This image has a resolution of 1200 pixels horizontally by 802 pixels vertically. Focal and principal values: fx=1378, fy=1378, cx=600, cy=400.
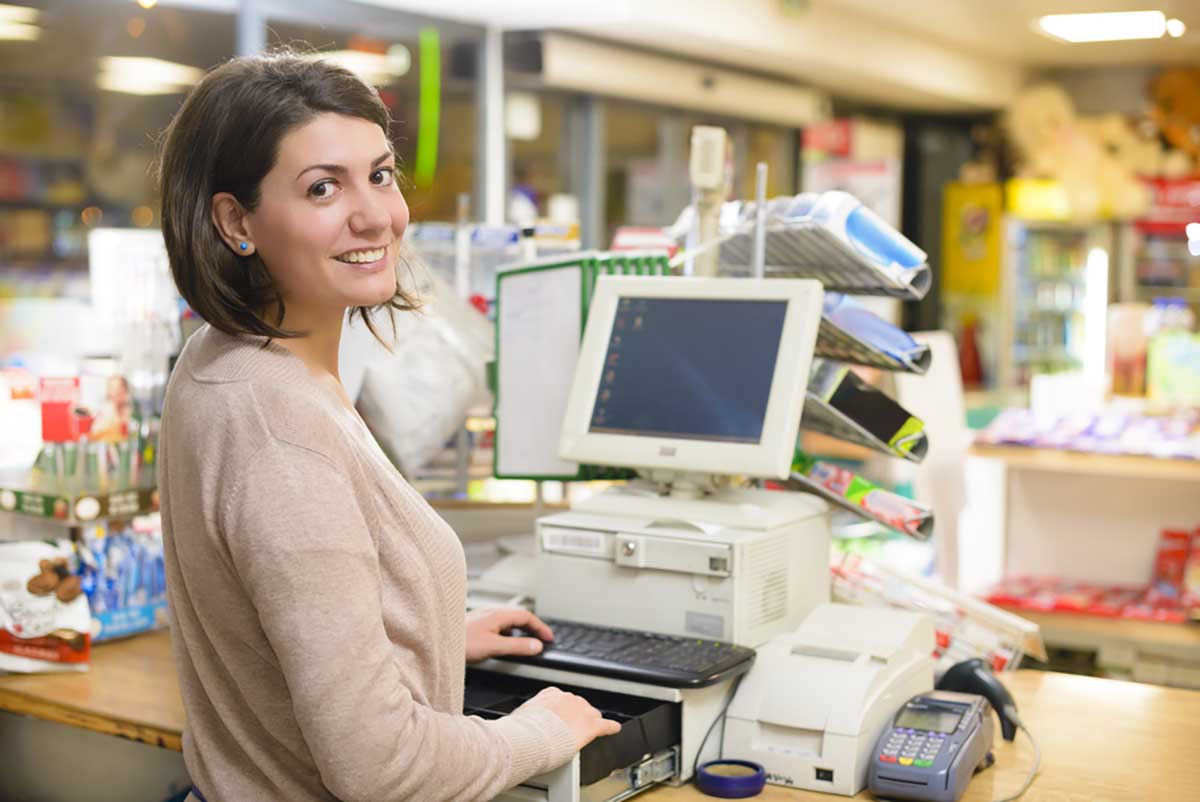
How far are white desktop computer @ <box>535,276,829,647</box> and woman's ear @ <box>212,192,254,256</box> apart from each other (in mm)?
766

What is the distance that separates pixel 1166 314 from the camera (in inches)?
238

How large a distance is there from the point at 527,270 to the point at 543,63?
498 cm

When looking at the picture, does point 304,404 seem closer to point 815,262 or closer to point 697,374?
point 697,374

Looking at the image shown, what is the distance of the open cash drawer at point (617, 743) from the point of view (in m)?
1.63

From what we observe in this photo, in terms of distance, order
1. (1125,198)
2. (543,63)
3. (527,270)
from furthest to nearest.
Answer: (1125,198), (543,63), (527,270)

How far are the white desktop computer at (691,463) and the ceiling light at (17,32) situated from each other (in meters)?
4.14

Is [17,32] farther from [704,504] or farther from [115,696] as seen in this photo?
[704,504]

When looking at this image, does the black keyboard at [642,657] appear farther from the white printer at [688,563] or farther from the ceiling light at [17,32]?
the ceiling light at [17,32]

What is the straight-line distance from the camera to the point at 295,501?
1269 millimetres

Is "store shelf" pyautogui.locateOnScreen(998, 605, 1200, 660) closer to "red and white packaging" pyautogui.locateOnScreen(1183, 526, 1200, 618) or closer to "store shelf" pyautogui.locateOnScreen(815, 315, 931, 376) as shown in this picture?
"red and white packaging" pyautogui.locateOnScreen(1183, 526, 1200, 618)

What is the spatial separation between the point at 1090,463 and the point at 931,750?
282 cm

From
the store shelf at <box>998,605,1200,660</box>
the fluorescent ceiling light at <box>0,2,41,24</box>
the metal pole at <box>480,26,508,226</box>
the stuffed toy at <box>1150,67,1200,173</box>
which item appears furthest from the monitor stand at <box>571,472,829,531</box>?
the stuffed toy at <box>1150,67,1200,173</box>

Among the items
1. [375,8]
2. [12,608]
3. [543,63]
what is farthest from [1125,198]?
[12,608]

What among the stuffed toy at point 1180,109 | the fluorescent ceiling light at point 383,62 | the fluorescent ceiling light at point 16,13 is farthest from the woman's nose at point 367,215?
the stuffed toy at point 1180,109
